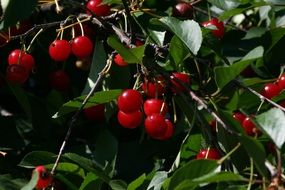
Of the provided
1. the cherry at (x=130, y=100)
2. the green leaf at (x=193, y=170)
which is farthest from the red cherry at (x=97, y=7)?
the green leaf at (x=193, y=170)

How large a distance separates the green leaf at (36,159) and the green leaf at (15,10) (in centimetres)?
34

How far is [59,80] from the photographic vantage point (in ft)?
7.00

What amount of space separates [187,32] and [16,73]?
1.65 feet

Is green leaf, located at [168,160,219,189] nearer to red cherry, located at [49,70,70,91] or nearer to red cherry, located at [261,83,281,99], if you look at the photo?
red cherry, located at [261,83,281,99]

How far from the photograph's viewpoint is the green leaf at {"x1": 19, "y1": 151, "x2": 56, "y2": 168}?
1605mm

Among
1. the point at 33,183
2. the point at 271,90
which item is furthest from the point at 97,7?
the point at 33,183

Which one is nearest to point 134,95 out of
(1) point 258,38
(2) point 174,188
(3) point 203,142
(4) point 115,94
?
(4) point 115,94

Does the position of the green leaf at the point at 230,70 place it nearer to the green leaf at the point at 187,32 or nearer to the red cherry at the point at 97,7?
the green leaf at the point at 187,32

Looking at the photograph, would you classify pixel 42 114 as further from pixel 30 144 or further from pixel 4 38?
pixel 4 38

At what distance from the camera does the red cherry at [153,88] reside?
1.67 meters

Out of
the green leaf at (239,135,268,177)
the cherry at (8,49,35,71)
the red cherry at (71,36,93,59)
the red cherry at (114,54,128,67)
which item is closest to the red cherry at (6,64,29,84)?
the cherry at (8,49,35,71)

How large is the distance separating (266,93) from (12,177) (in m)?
0.70

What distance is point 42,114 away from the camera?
85.6 inches

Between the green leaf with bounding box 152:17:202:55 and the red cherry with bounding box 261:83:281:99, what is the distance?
26 centimetres
